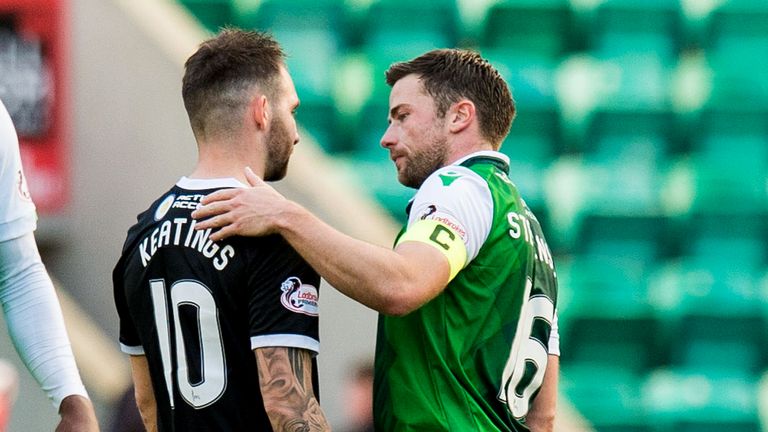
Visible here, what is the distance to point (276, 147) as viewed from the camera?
236 cm

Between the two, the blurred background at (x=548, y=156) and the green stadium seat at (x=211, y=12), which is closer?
the blurred background at (x=548, y=156)

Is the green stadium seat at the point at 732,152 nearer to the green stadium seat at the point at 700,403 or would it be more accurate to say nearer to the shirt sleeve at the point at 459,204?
the green stadium seat at the point at 700,403

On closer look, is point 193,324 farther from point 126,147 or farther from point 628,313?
point 628,313

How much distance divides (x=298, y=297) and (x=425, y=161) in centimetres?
53

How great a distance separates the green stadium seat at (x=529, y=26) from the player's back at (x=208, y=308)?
312 cm

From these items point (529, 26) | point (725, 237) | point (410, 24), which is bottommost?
point (725, 237)

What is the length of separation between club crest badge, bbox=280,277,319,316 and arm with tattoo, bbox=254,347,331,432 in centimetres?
8

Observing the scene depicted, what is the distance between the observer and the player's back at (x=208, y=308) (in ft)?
7.18

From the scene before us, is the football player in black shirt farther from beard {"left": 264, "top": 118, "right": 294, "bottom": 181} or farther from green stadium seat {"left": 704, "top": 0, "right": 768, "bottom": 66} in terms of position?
green stadium seat {"left": 704, "top": 0, "right": 768, "bottom": 66}

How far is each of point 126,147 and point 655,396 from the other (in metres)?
2.31

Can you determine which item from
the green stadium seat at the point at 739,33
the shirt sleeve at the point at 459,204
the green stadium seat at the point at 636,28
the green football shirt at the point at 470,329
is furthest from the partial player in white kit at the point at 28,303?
the green stadium seat at the point at 739,33

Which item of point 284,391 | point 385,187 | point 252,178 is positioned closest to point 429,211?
point 252,178

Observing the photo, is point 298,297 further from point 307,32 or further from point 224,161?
point 307,32

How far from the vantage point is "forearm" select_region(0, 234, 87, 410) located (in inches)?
89.6
